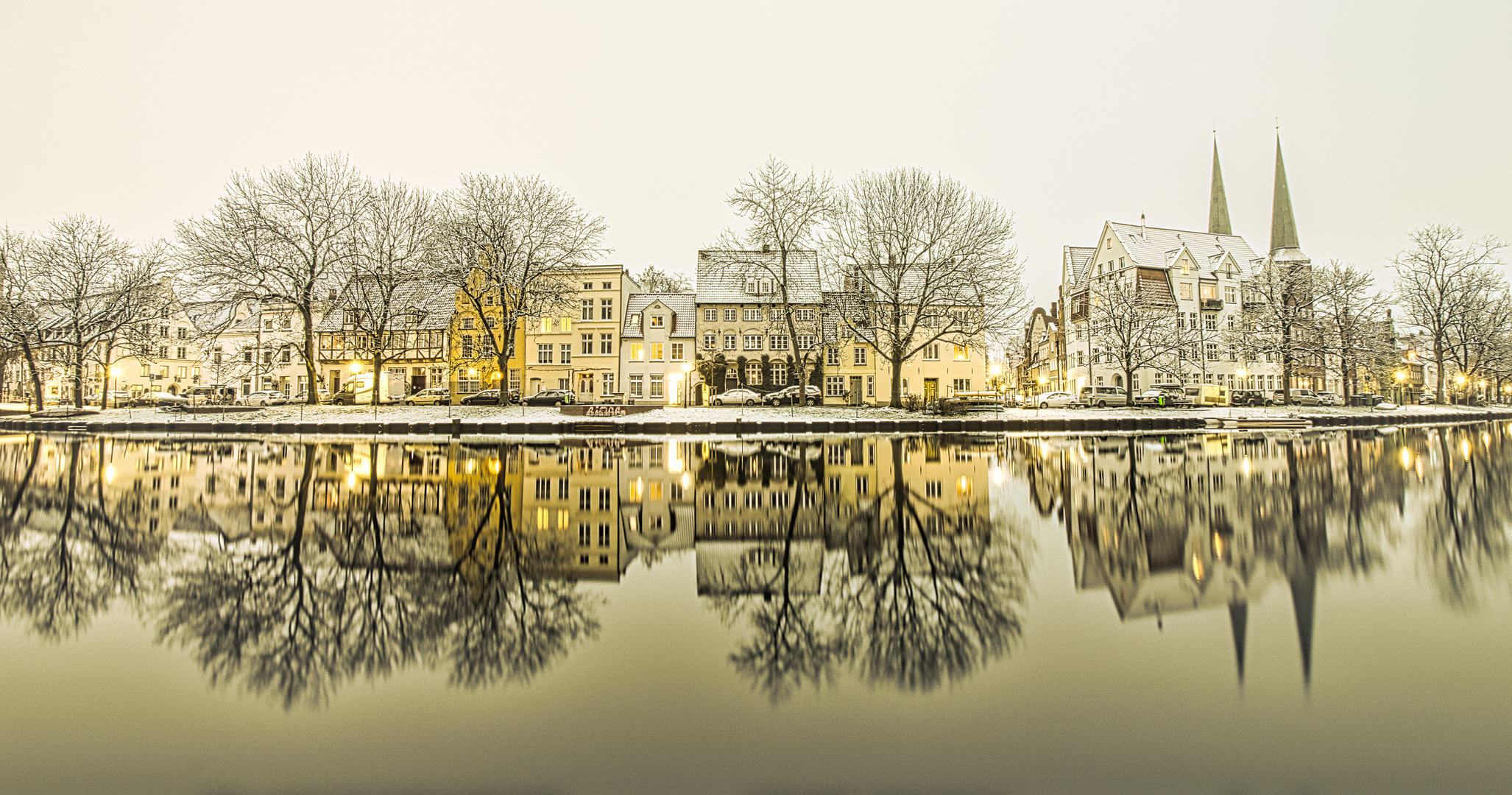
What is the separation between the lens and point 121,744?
3133 millimetres

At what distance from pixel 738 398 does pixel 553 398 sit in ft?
42.4

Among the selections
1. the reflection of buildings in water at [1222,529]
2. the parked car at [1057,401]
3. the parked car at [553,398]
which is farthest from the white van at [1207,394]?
the parked car at [553,398]

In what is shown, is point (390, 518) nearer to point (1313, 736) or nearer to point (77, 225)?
point (1313, 736)

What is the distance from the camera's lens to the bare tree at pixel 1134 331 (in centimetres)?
4941

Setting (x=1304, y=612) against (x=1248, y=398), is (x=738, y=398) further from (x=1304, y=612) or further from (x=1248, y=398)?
(x=1304, y=612)

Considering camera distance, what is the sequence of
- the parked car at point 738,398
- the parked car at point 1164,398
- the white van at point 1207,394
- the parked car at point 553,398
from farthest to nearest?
the white van at point 1207,394
the parked car at point 1164,398
the parked car at point 738,398
the parked car at point 553,398

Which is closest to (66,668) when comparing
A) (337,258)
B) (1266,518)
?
(1266,518)

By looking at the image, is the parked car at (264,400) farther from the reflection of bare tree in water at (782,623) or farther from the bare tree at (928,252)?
the reflection of bare tree in water at (782,623)

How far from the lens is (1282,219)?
78.6 metres

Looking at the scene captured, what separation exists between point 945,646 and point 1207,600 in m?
2.40

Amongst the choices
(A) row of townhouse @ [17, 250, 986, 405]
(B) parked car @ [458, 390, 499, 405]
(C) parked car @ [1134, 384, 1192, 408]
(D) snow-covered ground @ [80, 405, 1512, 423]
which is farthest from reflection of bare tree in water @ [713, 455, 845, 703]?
(C) parked car @ [1134, 384, 1192, 408]

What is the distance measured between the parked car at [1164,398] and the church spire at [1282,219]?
3625cm

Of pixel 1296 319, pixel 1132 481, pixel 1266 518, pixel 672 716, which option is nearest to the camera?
pixel 672 716

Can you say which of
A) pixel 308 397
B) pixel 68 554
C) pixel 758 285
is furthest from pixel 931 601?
pixel 308 397
